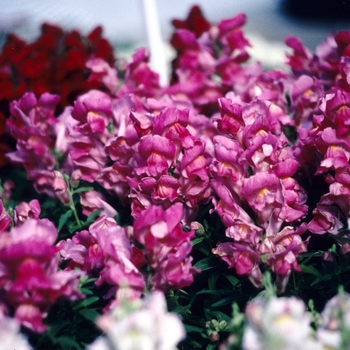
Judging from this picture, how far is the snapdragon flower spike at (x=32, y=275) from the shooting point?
3.50 ft

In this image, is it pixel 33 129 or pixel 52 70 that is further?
pixel 52 70

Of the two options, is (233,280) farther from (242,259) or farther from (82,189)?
(82,189)

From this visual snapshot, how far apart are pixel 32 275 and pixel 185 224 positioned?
0.51 meters

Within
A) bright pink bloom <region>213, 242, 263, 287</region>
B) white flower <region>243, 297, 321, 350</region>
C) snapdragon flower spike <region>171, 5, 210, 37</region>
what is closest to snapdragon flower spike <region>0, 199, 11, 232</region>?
bright pink bloom <region>213, 242, 263, 287</region>

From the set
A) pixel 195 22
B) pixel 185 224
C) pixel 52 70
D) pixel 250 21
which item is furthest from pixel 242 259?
pixel 250 21

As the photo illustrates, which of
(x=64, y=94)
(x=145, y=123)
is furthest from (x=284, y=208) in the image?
(x=64, y=94)

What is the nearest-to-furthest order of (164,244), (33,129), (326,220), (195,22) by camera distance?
1. (164,244)
2. (326,220)
3. (33,129)
4. (195,22)

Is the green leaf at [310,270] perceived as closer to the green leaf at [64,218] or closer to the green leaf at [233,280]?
the green leaf at [233,280]

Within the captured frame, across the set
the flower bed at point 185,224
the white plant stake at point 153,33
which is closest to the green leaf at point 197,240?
the flower bed at point 185,224

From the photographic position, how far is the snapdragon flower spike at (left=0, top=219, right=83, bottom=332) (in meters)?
1.07

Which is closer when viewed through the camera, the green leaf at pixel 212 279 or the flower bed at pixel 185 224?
the flower bed at pixel 185 224

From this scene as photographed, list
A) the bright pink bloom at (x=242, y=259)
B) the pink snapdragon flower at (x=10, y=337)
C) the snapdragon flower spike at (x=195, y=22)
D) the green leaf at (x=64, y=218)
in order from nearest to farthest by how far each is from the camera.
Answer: the pink snapdragon flower at (x=10, y=337) → the bright pink bloom at (x=242, y=259) → the green leaf at (x=64, y=218) → the snapdragon flower spike at (x=195, y=22)

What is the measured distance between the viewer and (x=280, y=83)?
1827 mm

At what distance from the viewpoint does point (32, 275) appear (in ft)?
3.52
